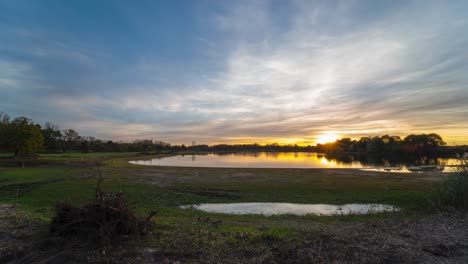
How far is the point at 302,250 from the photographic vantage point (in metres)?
4.55

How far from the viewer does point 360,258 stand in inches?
169

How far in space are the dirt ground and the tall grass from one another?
4119 millimetres

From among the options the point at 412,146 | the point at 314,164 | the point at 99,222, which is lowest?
the point at 314,164

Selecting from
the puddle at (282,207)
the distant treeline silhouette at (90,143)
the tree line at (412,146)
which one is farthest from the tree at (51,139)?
the tree line at (412,146)

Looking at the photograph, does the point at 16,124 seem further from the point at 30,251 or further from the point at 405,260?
the point at 405,260

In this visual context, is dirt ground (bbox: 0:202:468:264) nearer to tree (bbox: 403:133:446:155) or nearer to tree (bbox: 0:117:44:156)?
tree (bbox: 0:117:44:156)

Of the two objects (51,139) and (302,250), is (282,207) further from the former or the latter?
(51,139)

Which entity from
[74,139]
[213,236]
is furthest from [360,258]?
[74,139]

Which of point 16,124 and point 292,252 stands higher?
point 16,124

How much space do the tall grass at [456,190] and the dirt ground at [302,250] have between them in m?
4.12

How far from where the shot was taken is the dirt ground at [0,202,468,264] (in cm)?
419

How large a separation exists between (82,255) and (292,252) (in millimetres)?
3977

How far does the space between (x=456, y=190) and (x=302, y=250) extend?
28.1ft

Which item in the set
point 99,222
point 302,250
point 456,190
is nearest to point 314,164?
point 456,190
